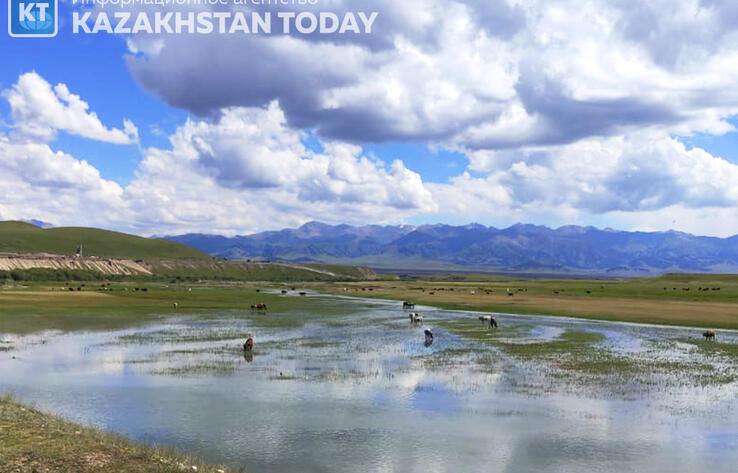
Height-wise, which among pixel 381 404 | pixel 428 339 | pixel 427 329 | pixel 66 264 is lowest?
pixel 381 404

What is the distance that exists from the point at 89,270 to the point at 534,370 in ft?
560

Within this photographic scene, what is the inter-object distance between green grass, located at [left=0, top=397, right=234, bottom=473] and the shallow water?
1.96 m

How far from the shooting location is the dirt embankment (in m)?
164

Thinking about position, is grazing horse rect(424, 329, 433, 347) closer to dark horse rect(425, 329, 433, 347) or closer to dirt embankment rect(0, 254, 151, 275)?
dark horse rect(425, 329, 433, 347)

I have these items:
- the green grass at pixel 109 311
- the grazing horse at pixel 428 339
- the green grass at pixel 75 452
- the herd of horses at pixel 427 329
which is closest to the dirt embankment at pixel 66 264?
the green grass at pixel 109 311

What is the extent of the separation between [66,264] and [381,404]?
179 meters

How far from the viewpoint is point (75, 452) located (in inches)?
690

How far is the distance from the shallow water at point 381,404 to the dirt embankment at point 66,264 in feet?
455

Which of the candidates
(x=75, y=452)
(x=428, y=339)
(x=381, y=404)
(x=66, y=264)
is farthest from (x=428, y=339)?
(x=66, y=264)

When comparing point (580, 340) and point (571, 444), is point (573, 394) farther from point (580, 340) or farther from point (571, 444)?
point (580, 340)

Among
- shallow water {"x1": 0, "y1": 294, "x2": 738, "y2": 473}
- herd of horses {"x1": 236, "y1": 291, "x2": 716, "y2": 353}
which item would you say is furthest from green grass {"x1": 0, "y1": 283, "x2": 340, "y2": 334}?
shallow water {"x1": 0, "y1": 294, "x2": 738, "y2": 473}

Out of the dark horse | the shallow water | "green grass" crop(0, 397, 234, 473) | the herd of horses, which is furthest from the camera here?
the dark horse

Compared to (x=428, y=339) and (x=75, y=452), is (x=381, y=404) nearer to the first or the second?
(x=75, y=452)

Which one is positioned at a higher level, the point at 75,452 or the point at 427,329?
the point at 75,452
